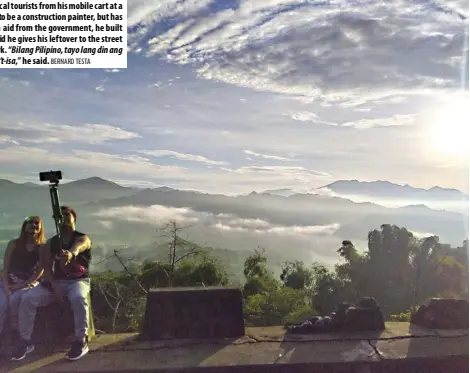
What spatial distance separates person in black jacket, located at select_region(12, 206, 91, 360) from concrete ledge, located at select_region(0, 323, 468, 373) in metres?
0.17

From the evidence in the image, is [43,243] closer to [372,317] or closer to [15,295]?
[15,295]

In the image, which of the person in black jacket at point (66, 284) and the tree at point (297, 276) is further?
the tree at point (297, 276)

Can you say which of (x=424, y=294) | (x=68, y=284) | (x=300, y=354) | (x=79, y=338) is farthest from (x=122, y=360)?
(x=424, y=294)

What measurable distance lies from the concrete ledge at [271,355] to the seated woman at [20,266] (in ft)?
A: 1.67

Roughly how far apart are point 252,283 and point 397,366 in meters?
5.74

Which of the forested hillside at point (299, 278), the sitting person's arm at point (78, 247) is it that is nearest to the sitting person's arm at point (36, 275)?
the sitting person's arm at point (78, 247)

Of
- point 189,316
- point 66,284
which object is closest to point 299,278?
point 189,316

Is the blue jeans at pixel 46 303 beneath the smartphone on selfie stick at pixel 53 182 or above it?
beneath

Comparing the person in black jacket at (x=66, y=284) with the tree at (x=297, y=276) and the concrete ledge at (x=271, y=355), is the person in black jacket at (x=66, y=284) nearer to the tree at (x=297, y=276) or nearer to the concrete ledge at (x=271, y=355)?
the concrete ledge at (x=271, y=355)

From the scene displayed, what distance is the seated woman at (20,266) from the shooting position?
381 cm

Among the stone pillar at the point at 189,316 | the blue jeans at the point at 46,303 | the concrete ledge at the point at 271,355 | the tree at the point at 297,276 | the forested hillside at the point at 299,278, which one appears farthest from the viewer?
the tree at the point at 297,276

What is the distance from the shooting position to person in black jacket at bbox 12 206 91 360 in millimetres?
3795

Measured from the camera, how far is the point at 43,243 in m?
3.94

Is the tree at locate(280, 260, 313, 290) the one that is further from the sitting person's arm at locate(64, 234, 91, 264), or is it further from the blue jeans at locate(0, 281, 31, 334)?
the blue jeans at locate(0, 281, 31, 334)
